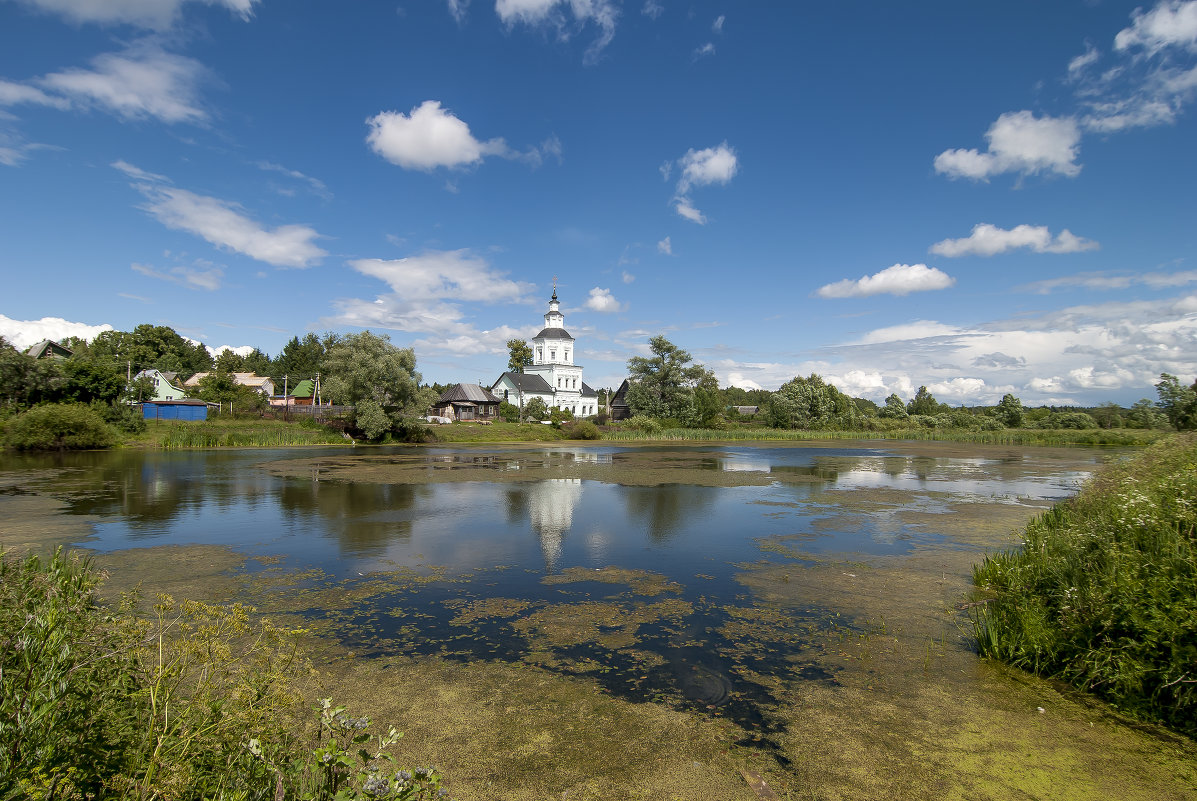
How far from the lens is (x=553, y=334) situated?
7975cm

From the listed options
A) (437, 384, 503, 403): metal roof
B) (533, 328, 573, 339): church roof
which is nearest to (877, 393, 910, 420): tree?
(533, 328, 573, 339): church roof

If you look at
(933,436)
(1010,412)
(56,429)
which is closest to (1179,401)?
(933,436)

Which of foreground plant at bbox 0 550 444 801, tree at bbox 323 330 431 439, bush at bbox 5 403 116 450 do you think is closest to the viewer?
foreground plant at bbox 0 550 444 801

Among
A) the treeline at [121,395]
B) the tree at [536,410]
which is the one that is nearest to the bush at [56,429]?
the treeline at [121,395]

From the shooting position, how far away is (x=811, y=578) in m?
9.14

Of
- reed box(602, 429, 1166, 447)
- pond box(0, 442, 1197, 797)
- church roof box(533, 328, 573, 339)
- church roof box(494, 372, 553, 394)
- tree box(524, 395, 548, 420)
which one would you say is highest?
church roof box(533, 328, 573, 339)

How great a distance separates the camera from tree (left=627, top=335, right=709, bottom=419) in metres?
63.5

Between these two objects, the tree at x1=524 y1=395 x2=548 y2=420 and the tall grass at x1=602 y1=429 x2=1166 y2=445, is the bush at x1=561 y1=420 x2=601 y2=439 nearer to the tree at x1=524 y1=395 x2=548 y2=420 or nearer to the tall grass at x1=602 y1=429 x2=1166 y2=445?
the tall grass at x1=602 y1=429 x2=1166 y2=445

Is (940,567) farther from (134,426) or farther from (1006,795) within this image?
(134,426)

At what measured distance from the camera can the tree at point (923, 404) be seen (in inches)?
3110

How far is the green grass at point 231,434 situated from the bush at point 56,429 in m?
2.07

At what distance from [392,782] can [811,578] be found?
811 centimetres

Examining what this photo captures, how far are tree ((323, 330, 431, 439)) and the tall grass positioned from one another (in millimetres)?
19412

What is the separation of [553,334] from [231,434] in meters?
48.2
